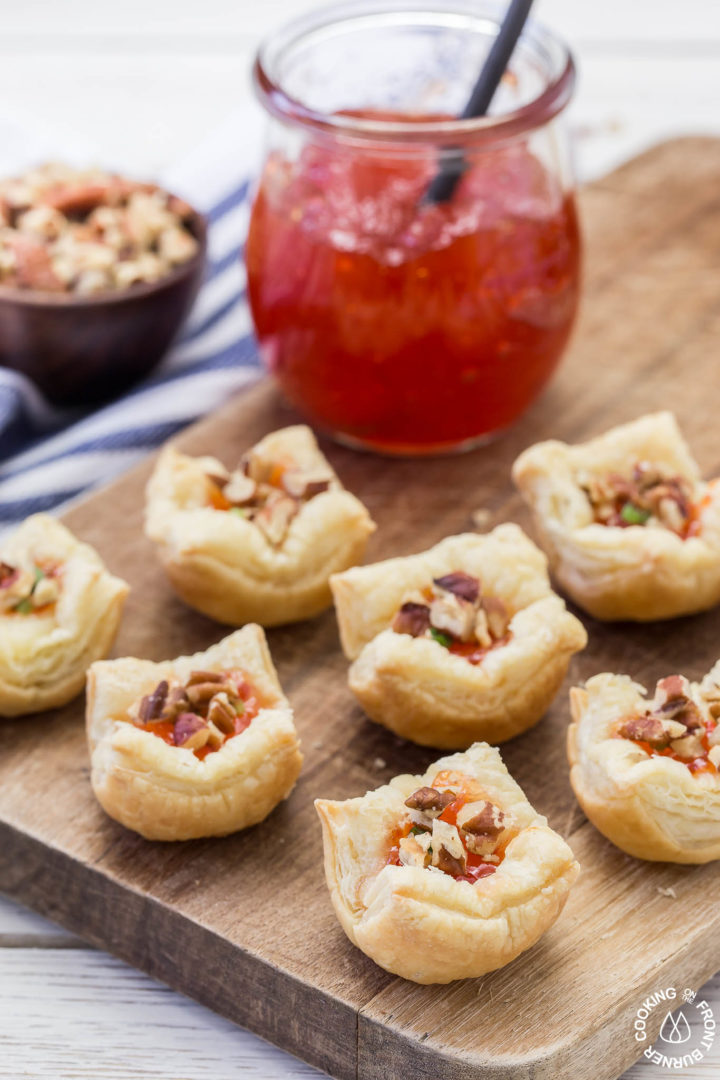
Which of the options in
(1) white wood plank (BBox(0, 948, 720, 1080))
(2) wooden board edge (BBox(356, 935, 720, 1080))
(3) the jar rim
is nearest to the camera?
(2) wooden board edge (BBox(356, 935, 720, 1080))

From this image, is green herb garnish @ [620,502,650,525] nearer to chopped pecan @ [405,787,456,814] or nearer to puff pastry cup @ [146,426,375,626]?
puff pastry cup @ [146,426,375,626]

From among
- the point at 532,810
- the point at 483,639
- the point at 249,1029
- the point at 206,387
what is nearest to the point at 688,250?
the point at 206,387

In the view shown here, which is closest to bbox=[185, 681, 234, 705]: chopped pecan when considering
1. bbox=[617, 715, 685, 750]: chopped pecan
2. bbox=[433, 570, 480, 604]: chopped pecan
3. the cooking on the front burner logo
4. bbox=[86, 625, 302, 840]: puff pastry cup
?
bbox=[86, 625, 302, 840]: puff pastry cup

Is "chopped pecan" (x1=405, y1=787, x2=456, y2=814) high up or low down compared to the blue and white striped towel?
up

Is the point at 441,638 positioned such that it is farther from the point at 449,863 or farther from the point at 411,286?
the point at 411,286

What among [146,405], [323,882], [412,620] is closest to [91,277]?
[146,405]

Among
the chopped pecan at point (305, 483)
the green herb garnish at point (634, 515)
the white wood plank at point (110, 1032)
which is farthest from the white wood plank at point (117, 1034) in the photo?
the chopped pecan at point (305, 483)

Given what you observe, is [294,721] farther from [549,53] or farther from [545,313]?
[549,53]
